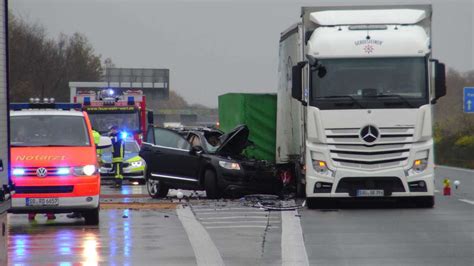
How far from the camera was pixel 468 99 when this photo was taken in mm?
61594

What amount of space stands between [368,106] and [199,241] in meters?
6.23

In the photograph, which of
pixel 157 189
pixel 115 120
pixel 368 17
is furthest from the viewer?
pixel 115 120

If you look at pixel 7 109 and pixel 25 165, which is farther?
pixel 25 165

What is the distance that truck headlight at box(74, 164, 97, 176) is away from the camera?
52.6 ft

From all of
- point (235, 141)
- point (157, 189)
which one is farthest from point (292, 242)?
point (157, 189)

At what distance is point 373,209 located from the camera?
64.8ft

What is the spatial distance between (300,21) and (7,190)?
40.8 ft

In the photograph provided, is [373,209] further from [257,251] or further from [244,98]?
[257,251]

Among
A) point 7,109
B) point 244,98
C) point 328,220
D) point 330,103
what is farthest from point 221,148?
point 7,109

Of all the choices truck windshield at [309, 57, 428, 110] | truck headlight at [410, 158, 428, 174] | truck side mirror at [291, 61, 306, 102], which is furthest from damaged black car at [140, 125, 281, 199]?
truck headlight at [410, 158, 428, 174]

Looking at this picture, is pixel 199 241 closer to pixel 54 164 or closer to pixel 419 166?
pixel 54 164

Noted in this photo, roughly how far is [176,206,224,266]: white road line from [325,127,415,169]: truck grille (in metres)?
3.04

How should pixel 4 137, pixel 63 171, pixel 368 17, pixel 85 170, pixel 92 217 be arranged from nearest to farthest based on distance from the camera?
pixel 4 137, pixel 63 171, pixel 85 170, pixel 92 217, pixel 368 17

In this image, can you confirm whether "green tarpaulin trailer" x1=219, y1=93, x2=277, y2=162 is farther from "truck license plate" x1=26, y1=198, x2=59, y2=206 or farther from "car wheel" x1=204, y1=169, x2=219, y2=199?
"truck license plate" x1=26, y1=198, x2=59, y2=206
